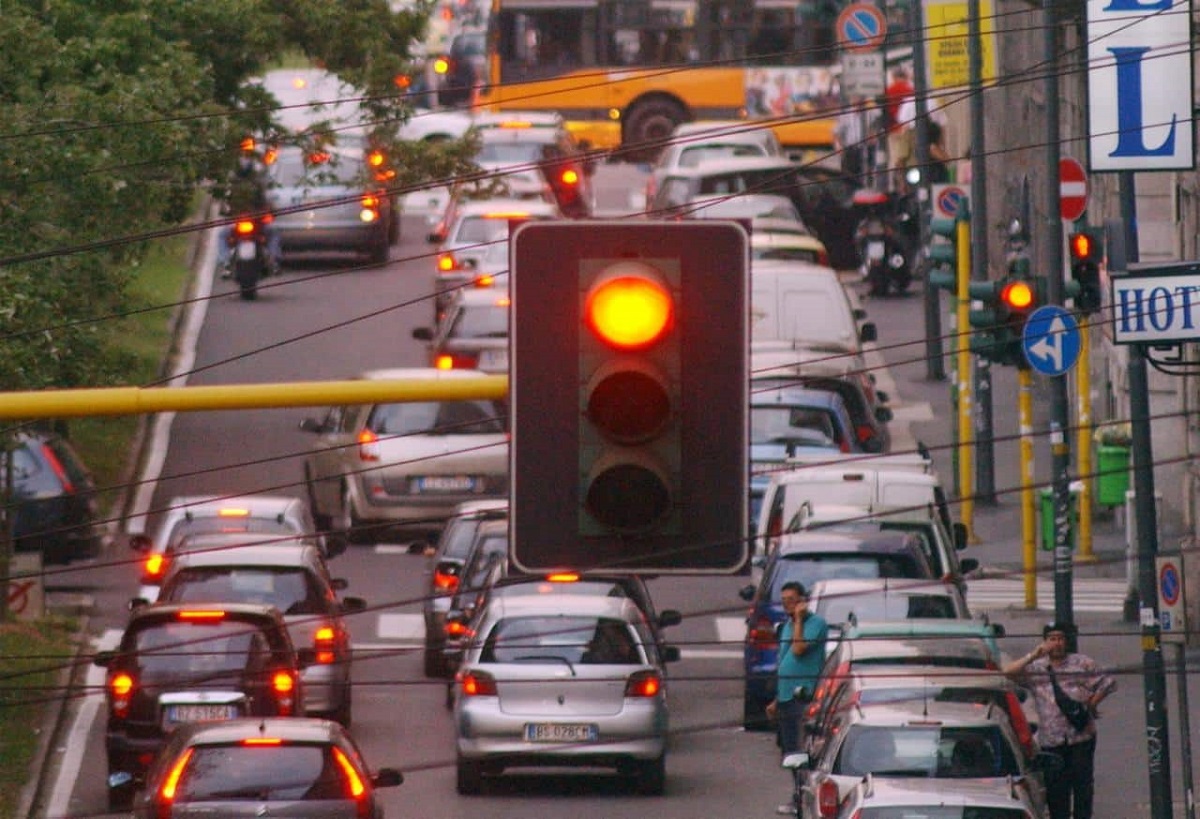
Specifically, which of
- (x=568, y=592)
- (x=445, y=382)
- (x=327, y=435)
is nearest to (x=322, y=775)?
(x=568, y=592)

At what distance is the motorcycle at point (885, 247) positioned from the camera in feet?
150

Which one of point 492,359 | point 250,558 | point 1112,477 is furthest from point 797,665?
point 492,359

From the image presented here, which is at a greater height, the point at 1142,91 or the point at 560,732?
the point at 1142,91

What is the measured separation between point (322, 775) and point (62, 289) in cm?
618

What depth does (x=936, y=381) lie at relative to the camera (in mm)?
40656

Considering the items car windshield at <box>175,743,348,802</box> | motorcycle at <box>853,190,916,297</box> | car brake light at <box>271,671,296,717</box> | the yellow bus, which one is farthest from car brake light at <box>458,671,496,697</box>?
the yellow bus

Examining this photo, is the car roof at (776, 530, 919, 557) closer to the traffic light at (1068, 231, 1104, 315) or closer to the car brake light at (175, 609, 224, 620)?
the traffic light at (1068, 231, 1104, 315)

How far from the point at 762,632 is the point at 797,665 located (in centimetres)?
185

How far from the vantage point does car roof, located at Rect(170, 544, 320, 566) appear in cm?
2306

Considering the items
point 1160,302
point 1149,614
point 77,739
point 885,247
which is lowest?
point 77,739

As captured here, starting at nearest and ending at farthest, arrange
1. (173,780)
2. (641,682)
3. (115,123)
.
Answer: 1. (173,780)
2. (641,682)
3. (115,123)

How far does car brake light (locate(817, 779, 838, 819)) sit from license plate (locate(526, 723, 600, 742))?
4.12 m

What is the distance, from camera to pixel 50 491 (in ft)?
97.2

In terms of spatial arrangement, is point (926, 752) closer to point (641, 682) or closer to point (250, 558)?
point (641, 682)
